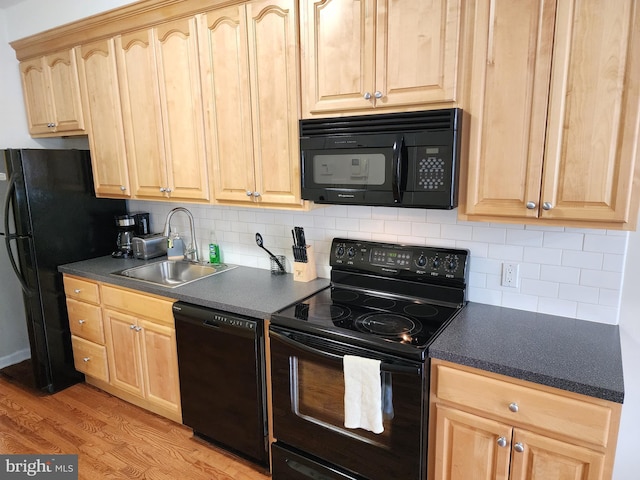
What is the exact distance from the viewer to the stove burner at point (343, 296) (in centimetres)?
209

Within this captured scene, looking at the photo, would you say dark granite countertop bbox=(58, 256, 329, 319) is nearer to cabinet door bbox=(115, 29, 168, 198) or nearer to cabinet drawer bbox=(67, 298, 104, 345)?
cabinet drawer bbox=(67, 298, 104, 345)

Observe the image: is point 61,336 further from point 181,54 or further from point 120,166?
point 181,54

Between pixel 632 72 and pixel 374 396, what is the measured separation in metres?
1.39

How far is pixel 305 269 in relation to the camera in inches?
92.7

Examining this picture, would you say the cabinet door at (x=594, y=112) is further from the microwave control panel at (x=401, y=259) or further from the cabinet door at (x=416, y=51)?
the microwave control panel at (x=401, y=259)

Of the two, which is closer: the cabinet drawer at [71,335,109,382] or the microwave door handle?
the microwave door handle

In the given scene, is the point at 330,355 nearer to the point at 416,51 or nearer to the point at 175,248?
the point at 416,51

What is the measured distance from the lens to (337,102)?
184 centimetres

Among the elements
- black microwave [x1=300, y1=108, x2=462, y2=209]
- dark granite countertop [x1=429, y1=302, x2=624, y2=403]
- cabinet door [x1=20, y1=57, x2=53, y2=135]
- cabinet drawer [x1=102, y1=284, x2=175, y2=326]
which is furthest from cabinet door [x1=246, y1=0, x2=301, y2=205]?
cabinet door [x1=20, y1=57, x2=53, y2=135]

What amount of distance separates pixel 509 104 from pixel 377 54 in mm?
568

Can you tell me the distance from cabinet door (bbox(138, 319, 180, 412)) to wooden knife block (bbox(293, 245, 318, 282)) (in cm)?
75

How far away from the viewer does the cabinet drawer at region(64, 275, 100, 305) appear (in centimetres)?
267

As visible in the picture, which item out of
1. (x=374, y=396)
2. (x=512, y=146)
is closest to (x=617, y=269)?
(x=512, y=146)

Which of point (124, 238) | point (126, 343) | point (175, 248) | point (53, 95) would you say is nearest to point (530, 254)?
point (175, 248)
